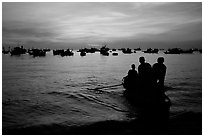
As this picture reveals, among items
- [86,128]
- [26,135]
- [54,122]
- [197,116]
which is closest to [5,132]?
[26,135]

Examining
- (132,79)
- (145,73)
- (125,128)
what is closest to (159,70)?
(145,73)

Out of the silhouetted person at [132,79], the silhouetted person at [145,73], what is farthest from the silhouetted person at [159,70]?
the silhouetted person at [132,79]

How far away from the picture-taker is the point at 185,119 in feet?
28.0

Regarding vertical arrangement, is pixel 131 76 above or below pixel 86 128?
above

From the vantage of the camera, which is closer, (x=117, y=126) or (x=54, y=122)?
(x=117, y=126)

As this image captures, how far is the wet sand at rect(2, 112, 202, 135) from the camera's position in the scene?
7.32 metres

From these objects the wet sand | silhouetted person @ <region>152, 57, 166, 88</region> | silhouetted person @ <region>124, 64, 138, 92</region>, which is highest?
silhouetted person @ <region>152, 57, 166, 88</region>

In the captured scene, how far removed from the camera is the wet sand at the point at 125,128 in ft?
24.0

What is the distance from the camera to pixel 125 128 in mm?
7656

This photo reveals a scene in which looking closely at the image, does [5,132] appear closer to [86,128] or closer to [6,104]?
[86,128]

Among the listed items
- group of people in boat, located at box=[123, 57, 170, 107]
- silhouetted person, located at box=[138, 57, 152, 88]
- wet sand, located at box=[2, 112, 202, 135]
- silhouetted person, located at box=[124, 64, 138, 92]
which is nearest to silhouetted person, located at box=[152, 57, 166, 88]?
group of people in boat, located at box=[123, 57, 170, 107]

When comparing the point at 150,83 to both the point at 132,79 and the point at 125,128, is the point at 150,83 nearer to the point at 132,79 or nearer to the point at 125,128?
the point at 132,79

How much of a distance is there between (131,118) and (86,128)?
2.04 m

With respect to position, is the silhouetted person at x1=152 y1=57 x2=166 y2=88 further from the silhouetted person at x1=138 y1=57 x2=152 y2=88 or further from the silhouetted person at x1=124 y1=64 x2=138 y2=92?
the silhouetted person at x1=124 y1=64 x2=138 y2=92
